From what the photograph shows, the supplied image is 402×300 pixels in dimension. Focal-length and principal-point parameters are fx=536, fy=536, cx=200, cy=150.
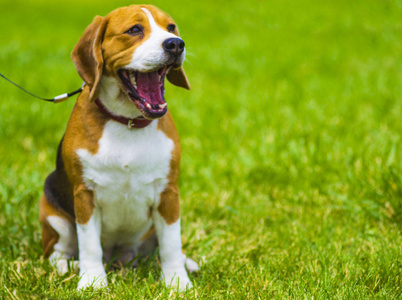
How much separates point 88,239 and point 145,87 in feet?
2.82

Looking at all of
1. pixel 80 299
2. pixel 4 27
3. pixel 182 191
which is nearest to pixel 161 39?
pixel 80 299

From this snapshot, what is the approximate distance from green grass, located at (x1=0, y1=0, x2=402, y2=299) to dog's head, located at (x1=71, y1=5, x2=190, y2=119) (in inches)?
40.6

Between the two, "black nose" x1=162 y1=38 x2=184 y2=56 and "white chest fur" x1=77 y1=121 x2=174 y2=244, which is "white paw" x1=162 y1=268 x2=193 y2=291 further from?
"black nose" x1=162 y1=38 x2=184 y2=56

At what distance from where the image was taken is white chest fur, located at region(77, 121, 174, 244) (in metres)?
2.75

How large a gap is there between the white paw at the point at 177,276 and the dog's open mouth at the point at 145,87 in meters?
0.92

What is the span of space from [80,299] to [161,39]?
53.5 inches

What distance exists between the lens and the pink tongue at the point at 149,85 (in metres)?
2.77

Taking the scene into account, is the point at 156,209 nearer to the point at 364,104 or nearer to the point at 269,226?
the point at 269,226

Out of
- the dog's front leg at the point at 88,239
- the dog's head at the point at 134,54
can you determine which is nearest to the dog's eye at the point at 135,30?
the dog's head at the point at 134,54

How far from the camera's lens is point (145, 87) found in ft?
9.11

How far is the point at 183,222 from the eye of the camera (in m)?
3.81

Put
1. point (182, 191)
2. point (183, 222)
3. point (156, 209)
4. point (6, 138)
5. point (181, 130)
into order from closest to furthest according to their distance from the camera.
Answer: point (156, 209) < point (183, 222) < point (182, 191) < point (6, 138) < point (181, 130)

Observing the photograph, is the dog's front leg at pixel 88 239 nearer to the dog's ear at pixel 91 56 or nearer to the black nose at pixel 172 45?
the dog's ear at pixel 91 56

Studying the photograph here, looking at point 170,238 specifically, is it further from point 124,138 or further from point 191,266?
point 124,138
